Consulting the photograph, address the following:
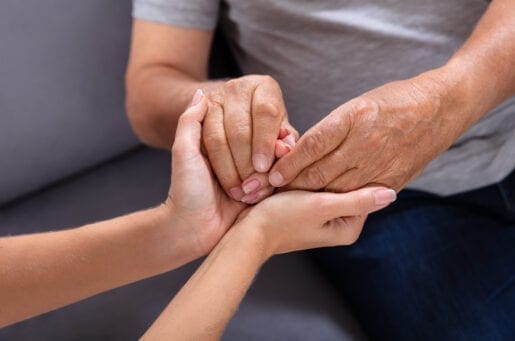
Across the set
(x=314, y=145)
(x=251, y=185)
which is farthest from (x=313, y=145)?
(x=251, y=185)

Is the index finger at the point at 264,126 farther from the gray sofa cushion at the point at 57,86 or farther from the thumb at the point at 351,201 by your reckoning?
the gray sofa cushion at the point at 57,86

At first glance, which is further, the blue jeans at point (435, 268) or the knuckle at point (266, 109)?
the blue jeans at point (435, 268)

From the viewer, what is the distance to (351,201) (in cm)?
77

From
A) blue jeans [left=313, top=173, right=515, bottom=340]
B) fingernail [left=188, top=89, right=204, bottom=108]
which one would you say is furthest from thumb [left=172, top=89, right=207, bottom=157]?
blue jeans [left=313, top=173, right=515, bottom=340]

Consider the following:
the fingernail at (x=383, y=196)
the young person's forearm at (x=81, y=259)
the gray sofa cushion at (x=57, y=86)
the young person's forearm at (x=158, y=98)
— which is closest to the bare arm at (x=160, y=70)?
the young person's forearm at (x=158, y=98)

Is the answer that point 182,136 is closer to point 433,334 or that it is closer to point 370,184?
point 370,184

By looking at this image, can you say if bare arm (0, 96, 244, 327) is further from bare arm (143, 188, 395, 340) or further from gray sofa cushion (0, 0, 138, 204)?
gray sofa cushion (0, 0, 138, 204)

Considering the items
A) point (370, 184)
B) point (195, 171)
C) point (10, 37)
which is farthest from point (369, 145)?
point (10, 37)

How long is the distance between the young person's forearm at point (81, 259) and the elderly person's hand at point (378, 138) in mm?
178

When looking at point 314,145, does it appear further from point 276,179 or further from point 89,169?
point 89,169

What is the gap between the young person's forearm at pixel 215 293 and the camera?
0.66m

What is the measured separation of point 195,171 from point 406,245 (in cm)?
40

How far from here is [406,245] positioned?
96 centimetres

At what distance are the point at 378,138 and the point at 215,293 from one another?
11.5 inches
